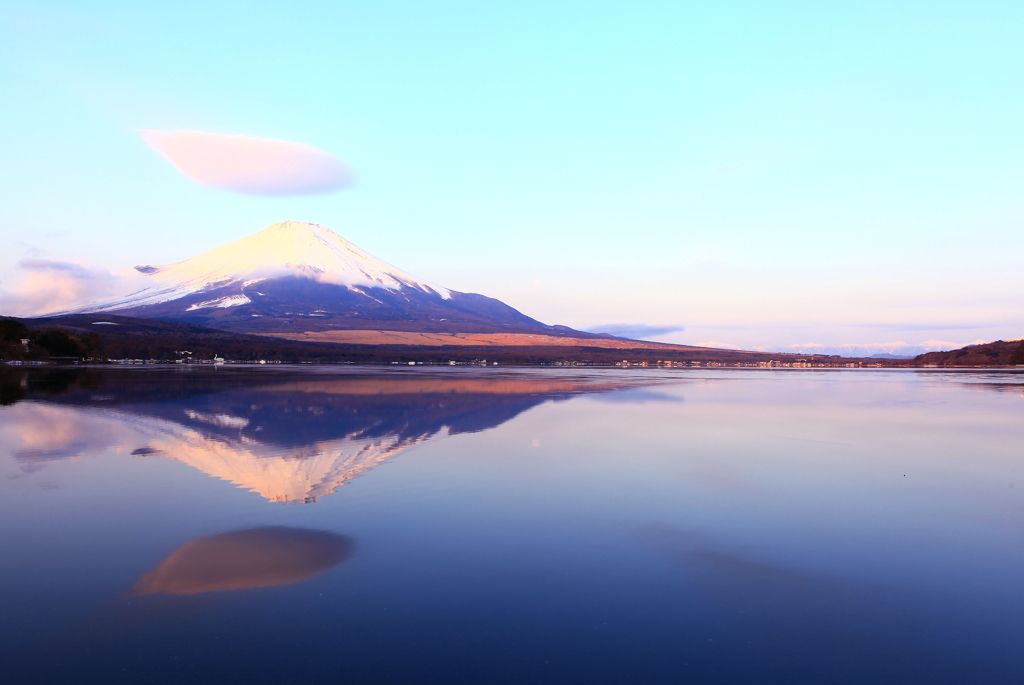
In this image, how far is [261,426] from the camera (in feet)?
55.1

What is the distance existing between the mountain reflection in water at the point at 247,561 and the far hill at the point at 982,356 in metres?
108

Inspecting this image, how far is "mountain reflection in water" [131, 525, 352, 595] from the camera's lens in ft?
20.0

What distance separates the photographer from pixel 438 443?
579 inches

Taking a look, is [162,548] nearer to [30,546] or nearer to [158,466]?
[30,546]

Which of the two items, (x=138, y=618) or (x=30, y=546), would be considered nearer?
(x=138, y=618)

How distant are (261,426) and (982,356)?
11493 cm

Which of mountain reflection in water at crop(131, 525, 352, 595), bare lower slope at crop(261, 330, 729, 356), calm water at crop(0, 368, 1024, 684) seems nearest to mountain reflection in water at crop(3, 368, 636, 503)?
calm water at crop(0, 368, 1024, 684)

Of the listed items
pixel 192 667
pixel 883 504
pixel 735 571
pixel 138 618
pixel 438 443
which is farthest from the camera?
pixel 438 443

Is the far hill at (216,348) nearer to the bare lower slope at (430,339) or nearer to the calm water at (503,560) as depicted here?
the bare lower slope at (430,339)

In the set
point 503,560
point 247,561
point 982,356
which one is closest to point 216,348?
point 247,561

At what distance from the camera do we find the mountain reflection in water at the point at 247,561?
6.11 meters

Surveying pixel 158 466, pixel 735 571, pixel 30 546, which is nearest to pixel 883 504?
pixel 735 571

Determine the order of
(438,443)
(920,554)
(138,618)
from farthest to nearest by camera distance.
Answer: (438,443), (920,554), (138,618)

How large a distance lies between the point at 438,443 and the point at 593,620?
31.6 feet
